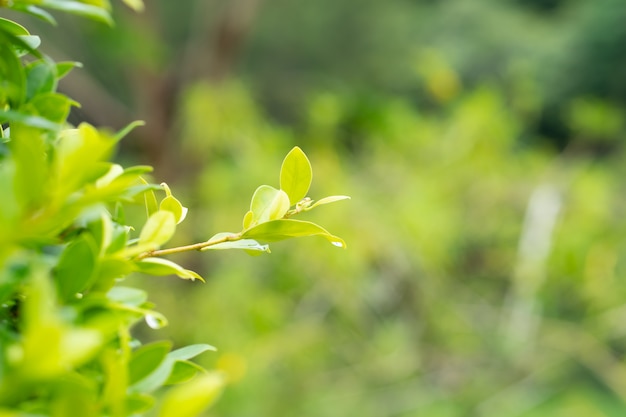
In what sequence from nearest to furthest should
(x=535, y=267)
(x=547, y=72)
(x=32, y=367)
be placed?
1. (x=32, y=367)
2. (x=535, y=267)
3. (x=547, y=72)

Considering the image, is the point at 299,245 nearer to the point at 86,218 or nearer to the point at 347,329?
the point at 347,329

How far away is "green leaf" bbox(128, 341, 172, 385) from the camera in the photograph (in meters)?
0.24

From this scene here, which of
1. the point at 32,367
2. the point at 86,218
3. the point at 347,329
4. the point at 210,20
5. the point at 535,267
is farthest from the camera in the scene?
the point at 210,20

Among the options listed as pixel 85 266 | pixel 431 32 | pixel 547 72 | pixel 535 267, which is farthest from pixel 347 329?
pixel 431 32

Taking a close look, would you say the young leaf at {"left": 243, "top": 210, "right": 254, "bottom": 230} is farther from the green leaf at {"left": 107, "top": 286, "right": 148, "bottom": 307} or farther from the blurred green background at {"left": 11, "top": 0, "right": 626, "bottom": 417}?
the blurred green background at {"left": 11, "top": 0, "right": 626, "bottom": 417}

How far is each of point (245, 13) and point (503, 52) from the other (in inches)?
77.8

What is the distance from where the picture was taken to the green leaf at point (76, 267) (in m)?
0.24

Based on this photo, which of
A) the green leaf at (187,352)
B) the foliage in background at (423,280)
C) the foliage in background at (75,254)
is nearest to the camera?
the foliage in background at (75,254)

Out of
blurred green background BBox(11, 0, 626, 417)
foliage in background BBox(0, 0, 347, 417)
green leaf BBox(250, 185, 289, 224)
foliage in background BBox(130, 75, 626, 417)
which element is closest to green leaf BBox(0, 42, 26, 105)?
foliage in background BBox(0, 0, 347, 417)

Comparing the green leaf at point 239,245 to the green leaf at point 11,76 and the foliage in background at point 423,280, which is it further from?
the foliage in background at point 423,280

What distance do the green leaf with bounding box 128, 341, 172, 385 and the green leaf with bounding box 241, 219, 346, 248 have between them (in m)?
0.06

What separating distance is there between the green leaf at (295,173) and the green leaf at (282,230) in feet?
0.06

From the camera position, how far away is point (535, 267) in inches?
69.8

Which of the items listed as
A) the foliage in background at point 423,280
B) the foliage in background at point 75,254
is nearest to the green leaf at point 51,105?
the foliage in background at point 75,254
